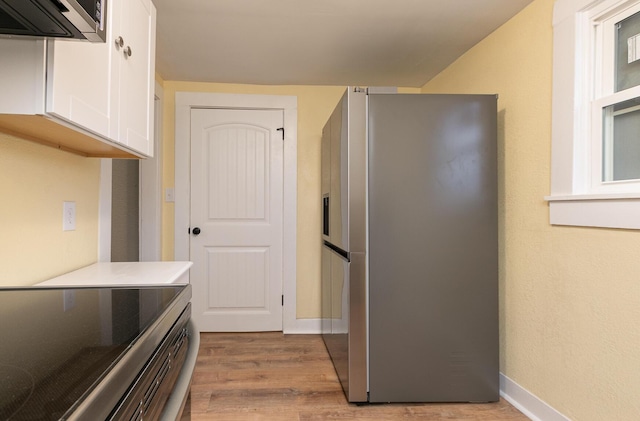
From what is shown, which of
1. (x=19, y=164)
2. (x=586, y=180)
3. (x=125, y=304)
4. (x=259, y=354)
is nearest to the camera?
(x=125, y=304)

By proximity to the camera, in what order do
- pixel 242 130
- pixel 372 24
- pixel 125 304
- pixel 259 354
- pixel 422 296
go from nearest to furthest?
pixel 125 304
pixel 422 296
pixel 372 24
pixel 259 354
pixel 242 130

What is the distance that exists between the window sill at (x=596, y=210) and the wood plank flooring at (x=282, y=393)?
1048mm

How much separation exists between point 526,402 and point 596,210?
42.0 inches

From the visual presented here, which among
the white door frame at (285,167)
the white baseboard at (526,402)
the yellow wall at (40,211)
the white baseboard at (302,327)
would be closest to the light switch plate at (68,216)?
the yellow wall at (40,211)

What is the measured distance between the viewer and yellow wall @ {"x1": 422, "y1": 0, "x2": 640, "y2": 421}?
1401mm

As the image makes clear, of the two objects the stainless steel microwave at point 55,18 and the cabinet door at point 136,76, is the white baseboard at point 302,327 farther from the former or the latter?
the stainless steel microwave at point 55,18

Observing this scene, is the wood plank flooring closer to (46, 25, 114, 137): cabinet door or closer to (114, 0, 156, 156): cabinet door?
(114, 0, 156, 156): cabinet door

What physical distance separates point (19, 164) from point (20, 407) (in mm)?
1138

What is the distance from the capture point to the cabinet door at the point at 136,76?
1323mm

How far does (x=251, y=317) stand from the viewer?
124 inches

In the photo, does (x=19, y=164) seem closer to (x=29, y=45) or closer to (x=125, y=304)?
(x=29, y=45)

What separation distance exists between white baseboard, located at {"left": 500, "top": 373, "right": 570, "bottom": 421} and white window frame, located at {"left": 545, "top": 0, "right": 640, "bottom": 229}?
894 millimetres

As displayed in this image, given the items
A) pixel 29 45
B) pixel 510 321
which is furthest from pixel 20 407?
pixel 510 321

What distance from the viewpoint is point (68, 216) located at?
1.51m
